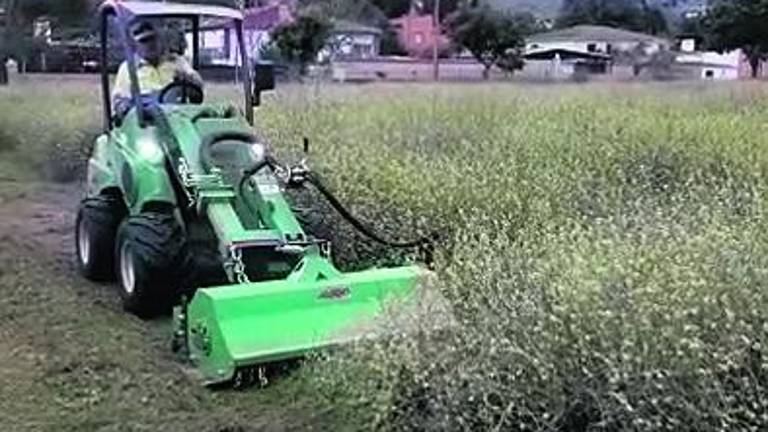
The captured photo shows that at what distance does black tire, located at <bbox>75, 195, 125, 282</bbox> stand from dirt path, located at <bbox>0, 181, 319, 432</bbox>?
101mm

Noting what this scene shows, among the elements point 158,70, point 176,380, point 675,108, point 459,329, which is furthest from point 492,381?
point 675,108

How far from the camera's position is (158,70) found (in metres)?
7.08

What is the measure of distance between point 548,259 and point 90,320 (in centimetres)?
290

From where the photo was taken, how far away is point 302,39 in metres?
31.7

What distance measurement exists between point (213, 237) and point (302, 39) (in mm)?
25849

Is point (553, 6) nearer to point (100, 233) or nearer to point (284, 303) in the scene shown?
point (100, 233)

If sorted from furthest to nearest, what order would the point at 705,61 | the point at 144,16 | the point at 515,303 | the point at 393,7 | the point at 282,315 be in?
the point at 393,7 < the point at 705,61 < the point at 144,16 < the point at 282,315 < the point at 515,303

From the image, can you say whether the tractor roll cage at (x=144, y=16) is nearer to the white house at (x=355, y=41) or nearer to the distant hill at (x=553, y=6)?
the distant hill at (x=553, y=6)

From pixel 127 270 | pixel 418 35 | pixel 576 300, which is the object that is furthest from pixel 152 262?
pixel 418 35

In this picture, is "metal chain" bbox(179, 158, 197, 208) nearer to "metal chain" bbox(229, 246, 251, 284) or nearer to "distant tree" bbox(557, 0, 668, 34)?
"metal chain" bbox(229, 246, 251, 284)

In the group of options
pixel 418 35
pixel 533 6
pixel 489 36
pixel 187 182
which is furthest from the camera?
pixel 533 6

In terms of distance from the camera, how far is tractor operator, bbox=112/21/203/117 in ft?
22.9

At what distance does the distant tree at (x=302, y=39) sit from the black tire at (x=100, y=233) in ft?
71.7

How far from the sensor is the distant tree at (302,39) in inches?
1192
